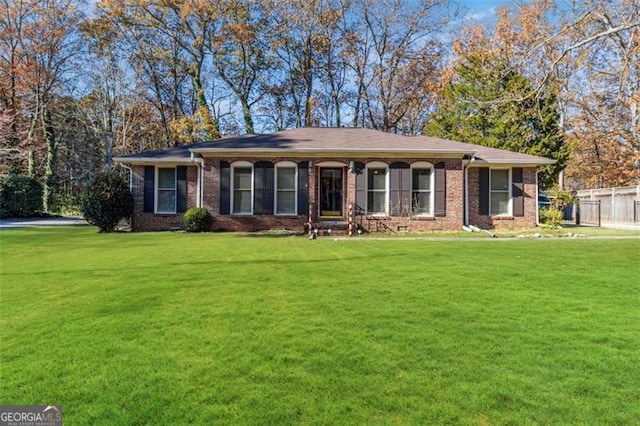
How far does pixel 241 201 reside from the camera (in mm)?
16766

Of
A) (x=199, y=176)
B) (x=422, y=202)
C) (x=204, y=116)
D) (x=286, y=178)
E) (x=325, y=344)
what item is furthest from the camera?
(x=204, y=116)

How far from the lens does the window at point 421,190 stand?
1647cm

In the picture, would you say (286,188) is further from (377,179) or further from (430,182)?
(430,182)

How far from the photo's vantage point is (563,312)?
4898mm

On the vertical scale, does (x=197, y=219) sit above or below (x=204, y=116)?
below

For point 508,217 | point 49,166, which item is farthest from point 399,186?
point 49,166

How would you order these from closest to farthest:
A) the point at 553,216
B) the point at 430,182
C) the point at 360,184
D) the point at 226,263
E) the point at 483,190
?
the point at 226,263, the point at 360,184, the point at 430,182, the point at 553,216, the point at 483,190

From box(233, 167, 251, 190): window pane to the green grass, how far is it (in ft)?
30.1

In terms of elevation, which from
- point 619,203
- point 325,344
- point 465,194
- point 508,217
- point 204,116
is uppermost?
point 204,116

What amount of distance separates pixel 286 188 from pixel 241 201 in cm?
184

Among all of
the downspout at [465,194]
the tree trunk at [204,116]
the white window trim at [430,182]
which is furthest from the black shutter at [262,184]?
the tree trunk at [204,116]

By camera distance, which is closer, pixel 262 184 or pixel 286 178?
pixel 262 184

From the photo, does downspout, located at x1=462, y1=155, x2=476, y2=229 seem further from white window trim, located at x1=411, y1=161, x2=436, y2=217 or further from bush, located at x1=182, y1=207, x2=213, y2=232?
bush, located at x1=182, y1=207, x2=213, y2=232

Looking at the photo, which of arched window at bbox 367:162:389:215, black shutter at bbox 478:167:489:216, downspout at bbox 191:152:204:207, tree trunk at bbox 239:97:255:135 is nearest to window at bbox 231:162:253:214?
downspout at bbox 191:152:204:207
